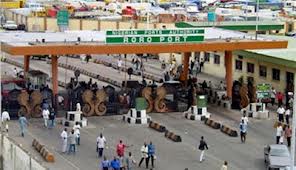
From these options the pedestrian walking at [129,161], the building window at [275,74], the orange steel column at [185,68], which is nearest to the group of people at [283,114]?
the building window at [275,74]

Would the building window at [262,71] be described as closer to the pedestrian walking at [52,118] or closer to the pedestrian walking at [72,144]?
the pedestrian walking at [52,118]

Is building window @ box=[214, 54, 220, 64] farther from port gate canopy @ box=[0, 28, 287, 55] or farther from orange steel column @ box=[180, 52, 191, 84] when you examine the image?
port gate canopy @ box=[0, 28, 287, 55]

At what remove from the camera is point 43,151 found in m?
35.1

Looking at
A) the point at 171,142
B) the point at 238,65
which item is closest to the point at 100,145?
the point at 171,142

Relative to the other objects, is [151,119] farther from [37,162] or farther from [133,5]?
[133,5]

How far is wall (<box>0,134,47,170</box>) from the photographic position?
32.7 m

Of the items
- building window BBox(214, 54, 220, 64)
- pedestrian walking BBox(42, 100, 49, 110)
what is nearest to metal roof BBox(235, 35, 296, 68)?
building window BBox(214, 54, 220, 64)

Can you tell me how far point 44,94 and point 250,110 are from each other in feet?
33.3

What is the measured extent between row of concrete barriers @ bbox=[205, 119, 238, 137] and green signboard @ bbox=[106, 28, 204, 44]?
14.4 ft

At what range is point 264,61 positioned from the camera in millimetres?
52125

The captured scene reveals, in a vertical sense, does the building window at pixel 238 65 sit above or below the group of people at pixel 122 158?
above

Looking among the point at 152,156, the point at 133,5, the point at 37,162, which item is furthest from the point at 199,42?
the point at 133,5

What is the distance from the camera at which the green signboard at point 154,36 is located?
4338 cm

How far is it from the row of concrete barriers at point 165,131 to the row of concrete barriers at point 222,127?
2529mm
